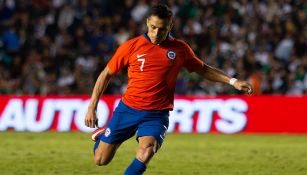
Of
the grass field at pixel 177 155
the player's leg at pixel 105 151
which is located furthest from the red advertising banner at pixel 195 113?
the player's leg at pixel 105 151

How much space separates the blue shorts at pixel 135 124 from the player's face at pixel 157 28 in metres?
0.80

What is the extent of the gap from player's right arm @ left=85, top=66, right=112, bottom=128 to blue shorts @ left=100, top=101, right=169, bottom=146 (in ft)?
1.53

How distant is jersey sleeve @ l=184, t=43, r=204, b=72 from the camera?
8.57 metres

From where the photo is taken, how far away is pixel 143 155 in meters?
7.91

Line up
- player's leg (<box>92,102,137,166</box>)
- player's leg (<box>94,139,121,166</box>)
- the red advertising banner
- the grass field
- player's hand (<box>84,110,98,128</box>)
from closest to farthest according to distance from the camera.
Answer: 1. player's hand (<box>84,110,98,128</box>)
2. player's leg (<box>92,102,137,166</box>)
3. player's leg (<box>94,139,121,166</box>)
4. the grass field
5. the red advertising banner

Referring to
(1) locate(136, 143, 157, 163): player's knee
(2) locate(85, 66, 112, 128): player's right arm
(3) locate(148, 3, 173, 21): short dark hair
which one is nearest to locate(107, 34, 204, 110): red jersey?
(2) locate(85, 66, 112, 128): player's right arm

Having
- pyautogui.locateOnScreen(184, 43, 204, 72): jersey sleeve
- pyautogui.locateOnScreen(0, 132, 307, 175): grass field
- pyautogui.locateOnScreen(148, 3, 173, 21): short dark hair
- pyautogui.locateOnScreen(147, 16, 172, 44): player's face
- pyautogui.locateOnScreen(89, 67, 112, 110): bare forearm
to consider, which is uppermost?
pyautogui.locateOnScreen(148, 3, 173, 21): short dark hair

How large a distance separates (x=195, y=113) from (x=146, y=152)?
10.5 metres

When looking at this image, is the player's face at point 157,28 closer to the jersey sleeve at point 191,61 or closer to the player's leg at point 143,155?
the jersey sleeve at point 191,61

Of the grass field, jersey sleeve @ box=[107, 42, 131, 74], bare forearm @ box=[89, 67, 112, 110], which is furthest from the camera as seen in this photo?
the grass field

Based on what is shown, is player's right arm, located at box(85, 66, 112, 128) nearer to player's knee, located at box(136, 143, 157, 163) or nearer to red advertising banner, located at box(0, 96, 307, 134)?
player's knee, located at box(136, 143, 157, 163)

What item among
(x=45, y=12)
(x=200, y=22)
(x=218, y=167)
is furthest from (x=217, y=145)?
(x=45, y=12)

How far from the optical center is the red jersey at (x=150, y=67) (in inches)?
328

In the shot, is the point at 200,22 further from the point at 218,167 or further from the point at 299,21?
the point at 218,167
